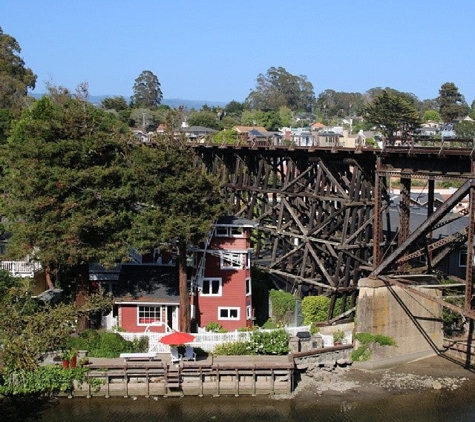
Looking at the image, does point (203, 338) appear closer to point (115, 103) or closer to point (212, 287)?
point (212, 287)

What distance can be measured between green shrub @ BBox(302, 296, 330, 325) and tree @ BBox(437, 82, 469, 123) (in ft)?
373

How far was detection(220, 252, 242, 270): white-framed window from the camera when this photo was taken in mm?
34875

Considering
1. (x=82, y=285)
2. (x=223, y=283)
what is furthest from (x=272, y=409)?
(x=82, y=285)

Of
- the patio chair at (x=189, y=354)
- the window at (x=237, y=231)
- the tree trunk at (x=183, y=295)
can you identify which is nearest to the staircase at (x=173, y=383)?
the patio chair at (x=189, y=354)

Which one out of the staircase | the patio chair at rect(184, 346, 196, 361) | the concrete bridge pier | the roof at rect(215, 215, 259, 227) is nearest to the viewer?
the staircase

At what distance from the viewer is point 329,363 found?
32219 mm

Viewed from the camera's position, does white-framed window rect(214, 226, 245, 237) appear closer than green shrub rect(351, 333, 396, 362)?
No

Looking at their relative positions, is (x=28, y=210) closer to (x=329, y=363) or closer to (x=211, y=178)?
(x=211, y=178)

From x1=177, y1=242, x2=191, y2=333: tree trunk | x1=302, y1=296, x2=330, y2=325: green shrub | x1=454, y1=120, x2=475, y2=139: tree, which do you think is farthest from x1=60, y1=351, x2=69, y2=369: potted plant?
x1=454, y1=120, x2=475, y2=139: tree

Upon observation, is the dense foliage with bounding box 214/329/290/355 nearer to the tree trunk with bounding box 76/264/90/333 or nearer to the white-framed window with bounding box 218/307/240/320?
the white-framed window with bounding box 218/307/240/320

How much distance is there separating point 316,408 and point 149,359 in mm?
7088

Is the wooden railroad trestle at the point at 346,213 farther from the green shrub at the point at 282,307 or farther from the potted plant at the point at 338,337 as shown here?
the potted plant at the point at 338,337

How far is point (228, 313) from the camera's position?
34812mm

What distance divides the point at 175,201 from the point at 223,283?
202 inches
